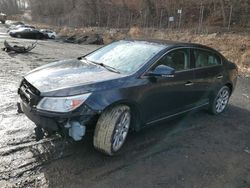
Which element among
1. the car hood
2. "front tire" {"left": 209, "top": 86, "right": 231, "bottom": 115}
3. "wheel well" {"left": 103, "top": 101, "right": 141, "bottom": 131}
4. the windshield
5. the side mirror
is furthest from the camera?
"front tire" {"left": 209, "top": 86, "right": 231, "bottom": 115}

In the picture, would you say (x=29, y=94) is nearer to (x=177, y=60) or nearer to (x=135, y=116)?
(x=135, y=116)

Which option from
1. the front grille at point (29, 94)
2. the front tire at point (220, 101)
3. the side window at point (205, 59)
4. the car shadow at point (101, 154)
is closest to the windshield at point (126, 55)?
the side window at point (205, 59)

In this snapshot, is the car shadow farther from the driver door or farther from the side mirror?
the side mirror

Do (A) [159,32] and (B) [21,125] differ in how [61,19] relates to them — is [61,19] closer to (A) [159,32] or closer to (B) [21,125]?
(A) [159,32]

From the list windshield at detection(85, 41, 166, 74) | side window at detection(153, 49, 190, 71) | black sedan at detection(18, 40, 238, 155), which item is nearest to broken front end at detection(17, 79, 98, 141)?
black sedan at detection(18, 40, 238, 155)

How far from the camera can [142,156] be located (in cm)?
411

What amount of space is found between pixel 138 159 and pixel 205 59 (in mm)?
2715

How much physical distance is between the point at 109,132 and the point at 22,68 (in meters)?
7.58

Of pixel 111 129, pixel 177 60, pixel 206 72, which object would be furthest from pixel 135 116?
pixel 206 72

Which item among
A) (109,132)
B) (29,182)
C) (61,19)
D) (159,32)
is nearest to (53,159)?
(29,182)

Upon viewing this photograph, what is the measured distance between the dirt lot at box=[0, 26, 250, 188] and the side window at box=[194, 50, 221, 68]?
3.87 ft

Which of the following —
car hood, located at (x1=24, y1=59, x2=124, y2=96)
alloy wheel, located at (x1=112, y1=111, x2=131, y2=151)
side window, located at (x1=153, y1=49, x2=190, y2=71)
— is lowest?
alloy wheel, located at (x1=112, y1=111, x2=131, y2=151)

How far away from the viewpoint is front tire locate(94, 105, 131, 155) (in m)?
3.73

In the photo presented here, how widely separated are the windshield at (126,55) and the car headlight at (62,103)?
103cm
